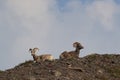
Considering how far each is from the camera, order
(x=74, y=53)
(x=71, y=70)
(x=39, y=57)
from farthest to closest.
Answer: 1. (x=74, y=53)
2. (x=39, y=57)
3. (x=71, y=70)

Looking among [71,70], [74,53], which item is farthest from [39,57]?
[71,70]

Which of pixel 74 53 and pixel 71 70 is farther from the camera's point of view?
pixel 74 53

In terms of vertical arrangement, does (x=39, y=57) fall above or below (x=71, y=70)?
above

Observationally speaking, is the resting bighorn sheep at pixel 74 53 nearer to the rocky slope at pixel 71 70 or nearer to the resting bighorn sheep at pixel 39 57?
the resting bighorn sheep at pixel 39 57

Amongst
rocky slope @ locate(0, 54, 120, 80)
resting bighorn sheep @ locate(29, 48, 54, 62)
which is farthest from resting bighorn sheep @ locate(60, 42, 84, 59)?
rocky slope @ locate(0, 54, 120, 80)

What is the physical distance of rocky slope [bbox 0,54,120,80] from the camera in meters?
33.7

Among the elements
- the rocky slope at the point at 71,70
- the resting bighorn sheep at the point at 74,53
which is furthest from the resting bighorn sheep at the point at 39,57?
the rocky slope at the point at 71,70

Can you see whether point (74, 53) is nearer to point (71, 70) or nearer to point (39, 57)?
point (39, 57)

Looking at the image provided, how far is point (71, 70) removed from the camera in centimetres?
3531

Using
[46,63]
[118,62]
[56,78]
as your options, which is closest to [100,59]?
[118,62]

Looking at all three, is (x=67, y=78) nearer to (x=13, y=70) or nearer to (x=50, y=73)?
(x=50, y=73)

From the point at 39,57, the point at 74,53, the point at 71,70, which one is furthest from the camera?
the point at 74,53

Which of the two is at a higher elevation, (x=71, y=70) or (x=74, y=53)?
(x=74, y=53)

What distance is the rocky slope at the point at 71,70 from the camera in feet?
111
